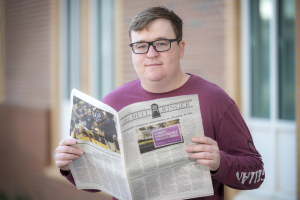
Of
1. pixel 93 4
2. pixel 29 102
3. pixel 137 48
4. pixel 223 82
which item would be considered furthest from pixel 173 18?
pixel 29 102

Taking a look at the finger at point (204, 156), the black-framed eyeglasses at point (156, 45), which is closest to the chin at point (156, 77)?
the black-framed eyeglasses at point (156, 45)

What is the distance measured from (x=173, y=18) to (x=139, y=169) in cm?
81

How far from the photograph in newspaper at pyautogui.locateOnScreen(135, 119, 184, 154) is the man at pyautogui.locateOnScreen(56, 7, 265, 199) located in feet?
0.84

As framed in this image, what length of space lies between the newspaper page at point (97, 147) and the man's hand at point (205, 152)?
0.32 metres

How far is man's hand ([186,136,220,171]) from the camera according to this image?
4.36 feet

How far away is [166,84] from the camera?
1.63 meters

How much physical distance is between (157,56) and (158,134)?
17.6 inches

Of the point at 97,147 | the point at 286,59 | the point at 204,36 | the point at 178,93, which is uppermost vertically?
the point at 204,36

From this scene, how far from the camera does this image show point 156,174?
4.58 feet

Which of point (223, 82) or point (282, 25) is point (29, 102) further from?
point (282, 25)

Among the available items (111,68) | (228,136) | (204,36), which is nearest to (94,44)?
(111,68)

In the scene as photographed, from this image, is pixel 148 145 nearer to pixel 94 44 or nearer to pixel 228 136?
pixel 228 136

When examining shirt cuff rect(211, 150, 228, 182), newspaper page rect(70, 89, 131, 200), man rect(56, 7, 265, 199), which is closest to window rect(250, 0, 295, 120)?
man rect(56, 7, 265, 199)

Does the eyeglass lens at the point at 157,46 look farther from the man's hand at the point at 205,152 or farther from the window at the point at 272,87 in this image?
the window at the point at 272,87
